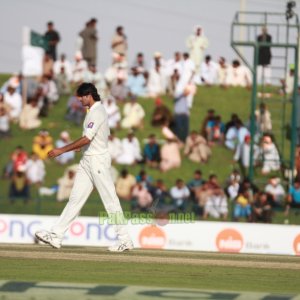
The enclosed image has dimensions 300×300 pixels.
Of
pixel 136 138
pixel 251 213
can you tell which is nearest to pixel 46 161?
pixel 136 138

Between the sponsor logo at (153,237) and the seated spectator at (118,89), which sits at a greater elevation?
the seated spectator at (118,89)

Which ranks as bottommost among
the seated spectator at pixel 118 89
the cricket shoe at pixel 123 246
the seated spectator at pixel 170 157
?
the cricket shoe at pixel 123 246

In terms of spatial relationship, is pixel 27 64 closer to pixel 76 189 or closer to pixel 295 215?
pixel 295 215

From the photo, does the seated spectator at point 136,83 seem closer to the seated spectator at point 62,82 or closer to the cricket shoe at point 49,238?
the seated spectator at point 62,82

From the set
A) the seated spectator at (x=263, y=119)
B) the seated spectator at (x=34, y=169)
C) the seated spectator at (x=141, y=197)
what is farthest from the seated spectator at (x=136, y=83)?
the seated spectator at (x=141, y=197)

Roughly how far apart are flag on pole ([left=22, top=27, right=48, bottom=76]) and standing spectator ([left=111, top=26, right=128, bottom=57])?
189 centimetres

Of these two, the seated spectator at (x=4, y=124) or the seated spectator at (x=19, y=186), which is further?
the seated spectator at (x=4, y=124)

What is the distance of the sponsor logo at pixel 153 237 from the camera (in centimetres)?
2344

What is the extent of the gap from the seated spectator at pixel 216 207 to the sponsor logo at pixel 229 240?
6.90 feet

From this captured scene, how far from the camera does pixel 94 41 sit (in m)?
33.9

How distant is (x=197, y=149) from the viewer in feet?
101

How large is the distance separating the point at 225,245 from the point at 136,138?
7.87 metres

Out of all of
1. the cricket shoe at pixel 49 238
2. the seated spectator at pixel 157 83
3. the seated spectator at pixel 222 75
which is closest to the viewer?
the cricket shoe at pixel 49 238

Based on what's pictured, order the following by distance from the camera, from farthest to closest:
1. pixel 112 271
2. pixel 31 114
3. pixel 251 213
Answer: pixel 31 114 → pixel 251 213 → pixel 112 271
